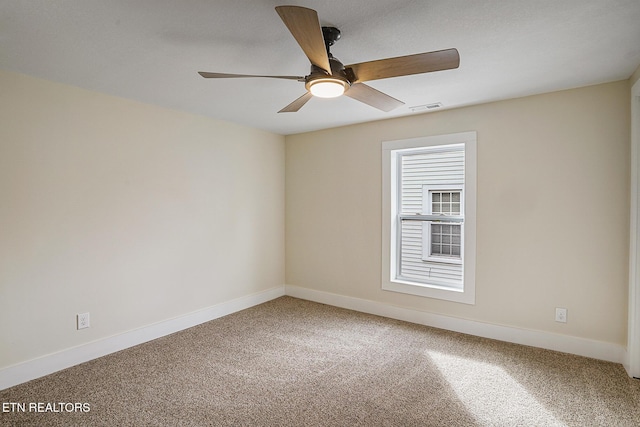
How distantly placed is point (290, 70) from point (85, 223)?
2204 mm

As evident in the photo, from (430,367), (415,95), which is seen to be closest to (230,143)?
(415,95)

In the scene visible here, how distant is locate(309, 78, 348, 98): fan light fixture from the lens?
6.64ft

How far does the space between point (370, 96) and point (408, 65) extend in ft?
1.71

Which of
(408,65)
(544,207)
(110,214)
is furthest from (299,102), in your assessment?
(544,207)

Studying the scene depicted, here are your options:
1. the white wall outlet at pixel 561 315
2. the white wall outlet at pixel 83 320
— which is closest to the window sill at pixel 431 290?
the white wall outlet at pixel 561 315

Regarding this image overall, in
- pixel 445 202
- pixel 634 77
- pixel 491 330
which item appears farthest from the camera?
pixel 445 202

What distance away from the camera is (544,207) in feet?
10.4

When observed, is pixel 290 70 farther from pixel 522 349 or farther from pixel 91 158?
pixel 522 349

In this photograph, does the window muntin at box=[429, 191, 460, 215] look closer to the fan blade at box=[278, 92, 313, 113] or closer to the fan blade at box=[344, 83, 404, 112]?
the fan blade at box=[344, 83, 404, 112]

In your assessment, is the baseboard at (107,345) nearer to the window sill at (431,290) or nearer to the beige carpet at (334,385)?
the beige carpet at (334,385)

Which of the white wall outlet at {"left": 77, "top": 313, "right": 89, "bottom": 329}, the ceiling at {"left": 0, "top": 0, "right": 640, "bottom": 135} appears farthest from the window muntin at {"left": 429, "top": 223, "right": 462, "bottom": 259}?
the white wall outlet at {"left": 77, "top": 313, "right": 89, "bottom": 329}

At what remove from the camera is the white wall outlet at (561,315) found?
10.2ft

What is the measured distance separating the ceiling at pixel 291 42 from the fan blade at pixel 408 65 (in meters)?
0.23

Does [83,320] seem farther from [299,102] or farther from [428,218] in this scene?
[428,218]
